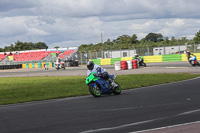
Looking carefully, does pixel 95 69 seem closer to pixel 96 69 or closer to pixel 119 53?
pixel 96 69

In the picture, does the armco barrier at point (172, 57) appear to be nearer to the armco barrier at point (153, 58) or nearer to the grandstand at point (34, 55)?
the armco barrier at point (153, 58)

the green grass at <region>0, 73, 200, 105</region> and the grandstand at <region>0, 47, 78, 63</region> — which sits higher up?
the grandstand at <region>0, 47, 78, 63</region>

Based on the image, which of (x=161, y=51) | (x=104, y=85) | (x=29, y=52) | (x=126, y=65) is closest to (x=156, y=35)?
(x=29, y=52)

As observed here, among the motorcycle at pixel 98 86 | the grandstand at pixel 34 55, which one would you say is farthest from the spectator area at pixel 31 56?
the motorcycle at pixel 98 86

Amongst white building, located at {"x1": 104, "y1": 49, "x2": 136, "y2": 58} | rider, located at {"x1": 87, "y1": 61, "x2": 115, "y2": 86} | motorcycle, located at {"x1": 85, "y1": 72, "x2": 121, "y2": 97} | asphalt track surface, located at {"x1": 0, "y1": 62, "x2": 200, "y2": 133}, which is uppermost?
white building, located at {"x1": 104, "y1": 49, "x2": 136, "y2": 58}

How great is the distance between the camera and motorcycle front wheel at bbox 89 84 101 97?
1206 cm

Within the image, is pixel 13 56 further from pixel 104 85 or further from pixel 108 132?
pixel 108 132

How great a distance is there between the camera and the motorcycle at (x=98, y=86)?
12.0 m

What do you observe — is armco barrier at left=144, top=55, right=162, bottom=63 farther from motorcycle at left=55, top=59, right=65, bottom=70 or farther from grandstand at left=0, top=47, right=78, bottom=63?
grandstand at left=0, top=47, right=78, bottom=63

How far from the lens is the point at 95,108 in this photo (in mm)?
9047

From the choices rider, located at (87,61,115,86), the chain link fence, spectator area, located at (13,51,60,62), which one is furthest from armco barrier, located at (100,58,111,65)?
rider, located at (87,61,115,86)

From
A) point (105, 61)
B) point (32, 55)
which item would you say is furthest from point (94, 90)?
point (32, 55)

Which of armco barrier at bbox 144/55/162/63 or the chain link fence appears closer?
the chain link fence

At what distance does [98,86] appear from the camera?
12.4m
